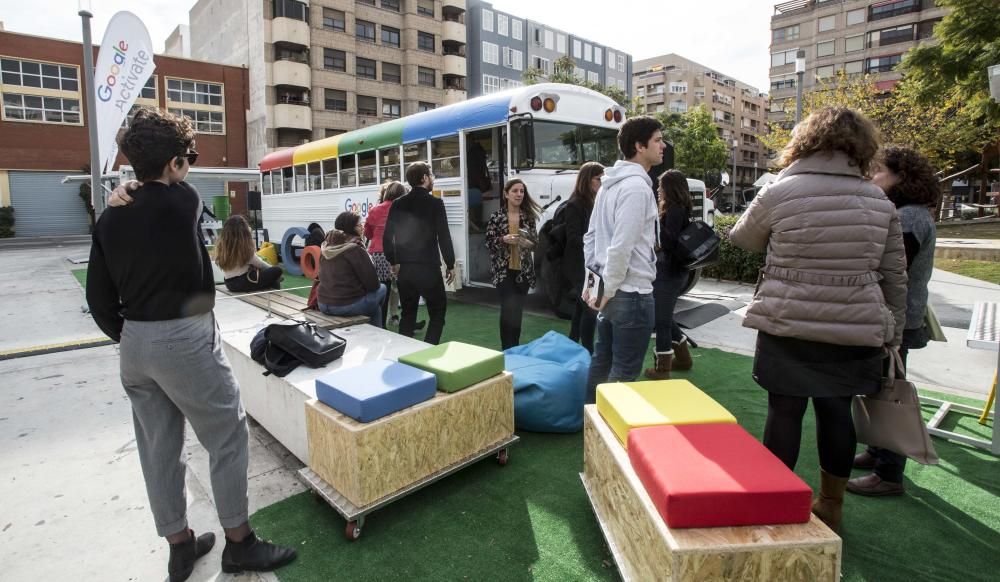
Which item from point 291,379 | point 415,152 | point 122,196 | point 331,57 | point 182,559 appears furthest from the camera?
point 331,57

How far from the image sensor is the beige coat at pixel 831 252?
7.14 ft

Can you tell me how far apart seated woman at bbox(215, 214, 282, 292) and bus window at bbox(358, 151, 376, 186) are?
445 cm

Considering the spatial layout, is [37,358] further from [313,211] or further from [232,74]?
[232,74]

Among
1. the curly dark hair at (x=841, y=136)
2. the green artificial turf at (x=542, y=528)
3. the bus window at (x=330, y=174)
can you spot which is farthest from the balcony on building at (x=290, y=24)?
the curly dark hair at (x=841, y=136)

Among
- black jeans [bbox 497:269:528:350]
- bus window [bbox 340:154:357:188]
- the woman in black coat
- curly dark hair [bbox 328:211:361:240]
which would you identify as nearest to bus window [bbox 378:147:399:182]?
bus window [bbox 340:154:357:188]

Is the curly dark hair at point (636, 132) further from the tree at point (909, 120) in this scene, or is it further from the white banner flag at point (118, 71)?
the tree at point (909, 120)

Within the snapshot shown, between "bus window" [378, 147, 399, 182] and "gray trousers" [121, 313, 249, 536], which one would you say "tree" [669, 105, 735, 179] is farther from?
"gray trousers" [121, 313, 249, 536]

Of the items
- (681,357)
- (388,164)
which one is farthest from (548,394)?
(388,164)

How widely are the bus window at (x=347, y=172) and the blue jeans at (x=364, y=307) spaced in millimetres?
5772

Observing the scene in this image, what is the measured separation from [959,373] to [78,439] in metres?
6.87

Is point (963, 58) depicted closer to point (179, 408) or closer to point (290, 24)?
point (179, 408)

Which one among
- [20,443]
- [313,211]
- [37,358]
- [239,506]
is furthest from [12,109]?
[239,506]

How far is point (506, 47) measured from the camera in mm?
48219

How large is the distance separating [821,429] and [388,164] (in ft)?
26.6
